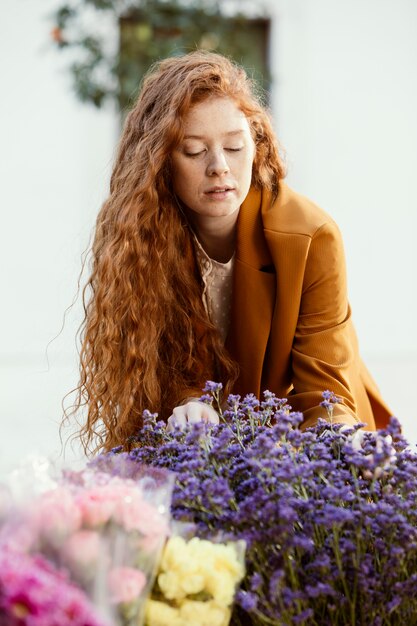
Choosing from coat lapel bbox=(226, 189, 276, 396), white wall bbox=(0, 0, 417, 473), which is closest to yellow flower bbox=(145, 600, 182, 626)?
coat lapel bbox=(226, 189, 276, 396)

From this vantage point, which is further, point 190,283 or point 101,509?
point 190,283

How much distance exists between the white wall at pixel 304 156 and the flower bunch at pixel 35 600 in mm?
5995

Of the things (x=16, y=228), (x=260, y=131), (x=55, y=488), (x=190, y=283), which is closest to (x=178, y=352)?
(x=190, y=283)

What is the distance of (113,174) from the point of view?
7.23 ft

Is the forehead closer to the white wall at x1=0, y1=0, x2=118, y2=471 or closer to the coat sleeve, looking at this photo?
the coat sleeve

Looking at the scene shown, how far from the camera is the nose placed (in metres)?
1.88

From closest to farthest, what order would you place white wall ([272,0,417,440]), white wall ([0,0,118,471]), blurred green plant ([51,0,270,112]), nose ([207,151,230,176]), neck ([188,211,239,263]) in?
nose ([207,151,230,176])
neck ([188,211,239,263])
blurred green plant ([51,0,270,112])
white wall ([0,0,118,471])
white wall ([272,0,417,440])

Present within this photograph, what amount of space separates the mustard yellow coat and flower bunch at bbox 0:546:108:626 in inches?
49.7

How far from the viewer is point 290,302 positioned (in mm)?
2092

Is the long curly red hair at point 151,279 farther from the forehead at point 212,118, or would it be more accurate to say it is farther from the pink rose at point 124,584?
the pink rose at point 124,584

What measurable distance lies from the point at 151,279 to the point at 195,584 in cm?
122

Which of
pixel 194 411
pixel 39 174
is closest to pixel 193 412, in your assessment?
pixel 194 411

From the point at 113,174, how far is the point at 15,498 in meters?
1.39

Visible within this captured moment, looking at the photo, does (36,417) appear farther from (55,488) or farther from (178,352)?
(55,488)
